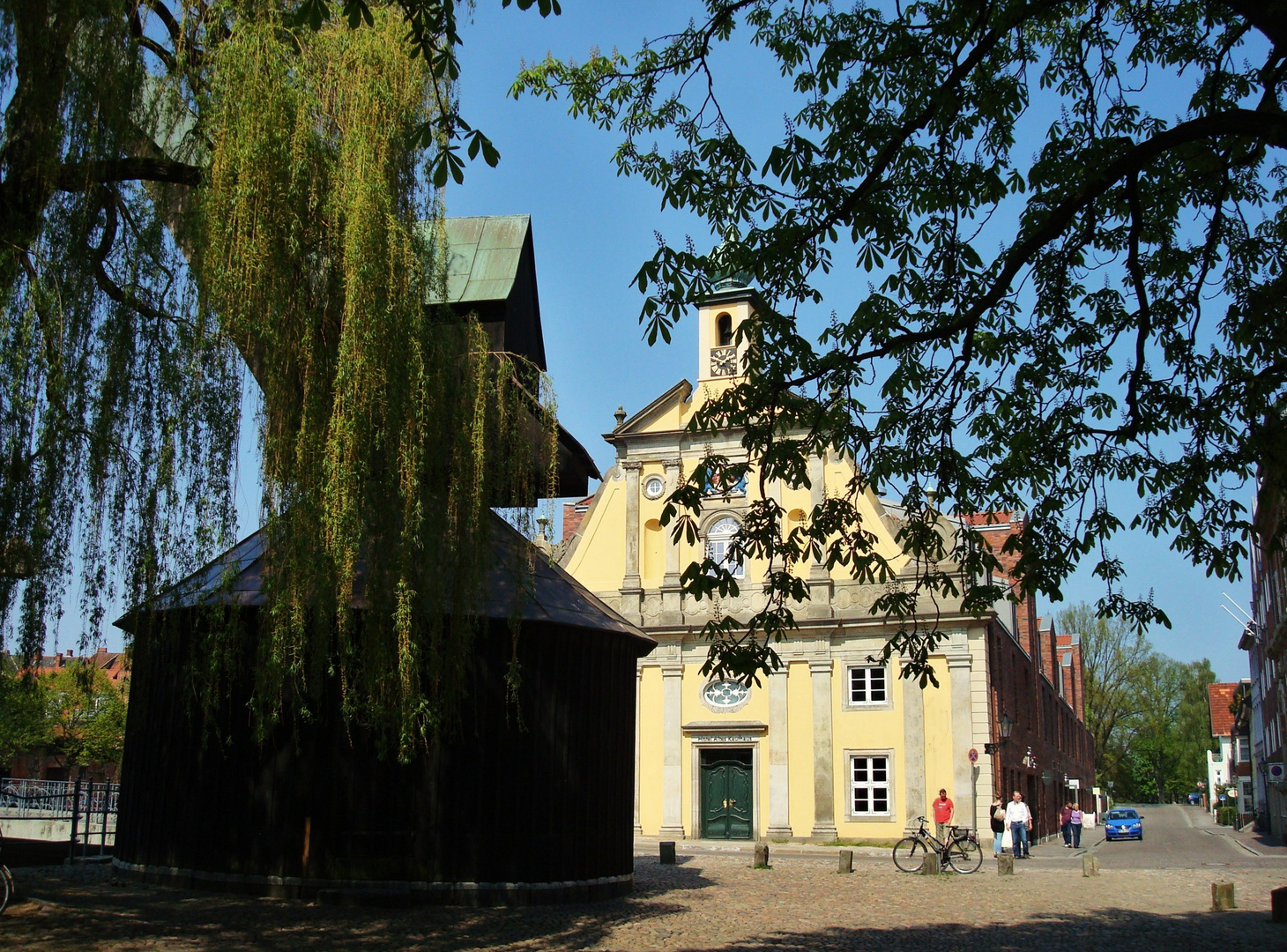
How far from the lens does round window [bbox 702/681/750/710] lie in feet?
101

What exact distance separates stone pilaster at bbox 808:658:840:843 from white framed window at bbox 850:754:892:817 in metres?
0.51

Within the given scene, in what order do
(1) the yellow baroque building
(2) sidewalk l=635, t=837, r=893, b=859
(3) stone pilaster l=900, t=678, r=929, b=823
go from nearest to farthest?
(2) sidewalk l=635, t=837, r=893, b=859 < (3) stone pilaster l=900, t=678, r=929, b=823 < (1) the yellow baroque building

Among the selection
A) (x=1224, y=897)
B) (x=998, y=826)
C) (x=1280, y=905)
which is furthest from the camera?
(x=998, y=826)

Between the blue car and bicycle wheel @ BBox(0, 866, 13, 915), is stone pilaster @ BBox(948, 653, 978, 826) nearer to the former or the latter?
the blue car

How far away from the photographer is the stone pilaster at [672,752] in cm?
3050

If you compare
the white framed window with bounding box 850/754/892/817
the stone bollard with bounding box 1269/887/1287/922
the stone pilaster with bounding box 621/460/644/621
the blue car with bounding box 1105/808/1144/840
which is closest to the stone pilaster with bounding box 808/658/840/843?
the white framed window with bounding box 850/754/892/817

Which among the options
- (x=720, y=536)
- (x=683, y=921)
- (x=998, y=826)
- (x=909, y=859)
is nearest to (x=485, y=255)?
(x=683, y=921)

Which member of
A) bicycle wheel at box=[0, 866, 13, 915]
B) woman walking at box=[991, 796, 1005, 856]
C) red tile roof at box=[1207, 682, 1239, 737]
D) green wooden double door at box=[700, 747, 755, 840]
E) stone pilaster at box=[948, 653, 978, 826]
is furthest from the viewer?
red tile roof at box=[1207, 682, 1239, 737]

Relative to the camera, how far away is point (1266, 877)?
64.5ft

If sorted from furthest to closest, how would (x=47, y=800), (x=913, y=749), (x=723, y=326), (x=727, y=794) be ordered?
(x=723, y=326) < (x=727, y=794) < (x=913, y=749) < (x=47, y=800)

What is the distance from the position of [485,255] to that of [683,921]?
32.3 ft

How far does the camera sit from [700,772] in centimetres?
3089

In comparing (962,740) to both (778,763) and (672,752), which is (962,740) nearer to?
(778,763)

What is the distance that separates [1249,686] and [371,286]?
6332 cm
